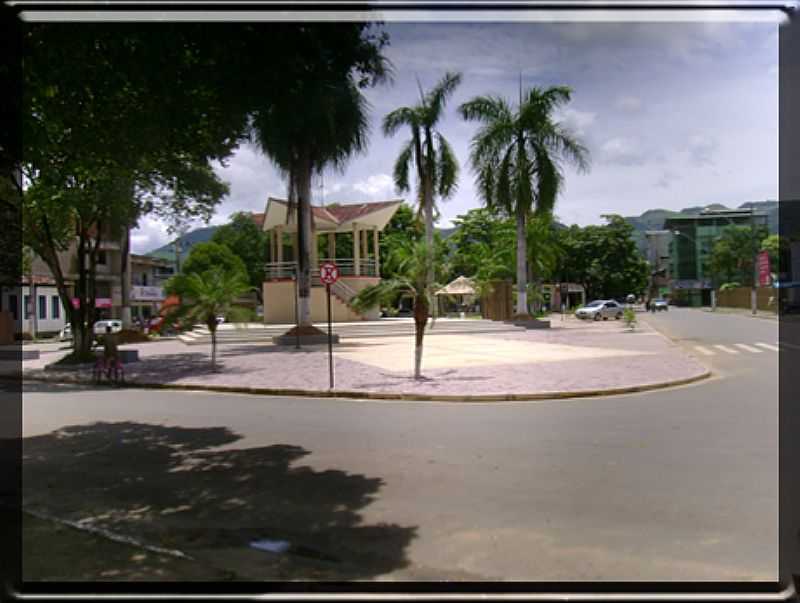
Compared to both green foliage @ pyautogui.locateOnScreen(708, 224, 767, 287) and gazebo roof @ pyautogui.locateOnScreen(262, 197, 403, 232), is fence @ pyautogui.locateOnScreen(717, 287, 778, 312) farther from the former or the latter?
gazebo roof @ pyautogui.locateOnScreen(262, 197, 403, 232)

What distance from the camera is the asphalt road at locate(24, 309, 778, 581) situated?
4.29 metres

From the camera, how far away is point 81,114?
7.93m

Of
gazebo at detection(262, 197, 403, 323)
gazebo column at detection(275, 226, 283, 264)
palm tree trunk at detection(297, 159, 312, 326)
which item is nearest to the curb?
palm tree trunk at detection(297, 159, 312, 326)

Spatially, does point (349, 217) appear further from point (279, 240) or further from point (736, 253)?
point (736, 253)

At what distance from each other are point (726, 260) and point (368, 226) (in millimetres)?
59038

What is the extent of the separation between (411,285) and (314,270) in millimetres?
21499

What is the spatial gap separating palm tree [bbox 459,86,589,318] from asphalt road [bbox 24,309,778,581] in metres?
23.0

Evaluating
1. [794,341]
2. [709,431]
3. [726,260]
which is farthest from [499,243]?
[709,431]

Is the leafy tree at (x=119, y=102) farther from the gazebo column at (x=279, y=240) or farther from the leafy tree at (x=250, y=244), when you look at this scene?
the leafy tree at (x=250, y=244)

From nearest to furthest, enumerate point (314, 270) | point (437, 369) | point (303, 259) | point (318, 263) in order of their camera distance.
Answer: point (437, 369)
point (303, 259)
point (314, 270)
point (318, 263)

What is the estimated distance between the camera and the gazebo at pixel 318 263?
117 feet

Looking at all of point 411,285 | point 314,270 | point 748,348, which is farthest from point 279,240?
point 748,348

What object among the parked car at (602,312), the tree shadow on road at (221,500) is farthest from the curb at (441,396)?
the parked car at (602,312)

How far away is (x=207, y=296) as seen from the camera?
17562 mm
